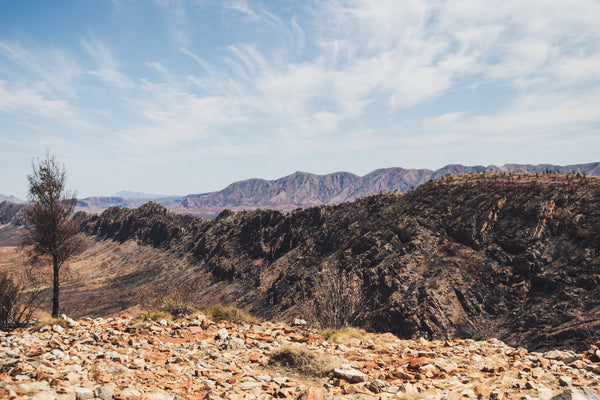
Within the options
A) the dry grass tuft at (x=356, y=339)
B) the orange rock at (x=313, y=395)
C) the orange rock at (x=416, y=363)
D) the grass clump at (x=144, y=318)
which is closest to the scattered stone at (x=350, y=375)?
the orange rock at (x=313, y=395)

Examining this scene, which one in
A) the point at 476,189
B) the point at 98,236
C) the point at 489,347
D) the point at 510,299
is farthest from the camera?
the point at 98,236

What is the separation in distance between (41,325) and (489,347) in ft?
44.7

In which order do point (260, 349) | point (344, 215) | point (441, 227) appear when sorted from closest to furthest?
point (260, 349) → point (441, 227) → point (344, 215)

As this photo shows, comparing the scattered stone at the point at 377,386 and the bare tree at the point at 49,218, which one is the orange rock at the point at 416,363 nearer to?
the scattered stone at the point at 377,386

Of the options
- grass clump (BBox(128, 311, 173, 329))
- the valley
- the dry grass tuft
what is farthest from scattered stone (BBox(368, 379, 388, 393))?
the valley

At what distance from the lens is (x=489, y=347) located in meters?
9.16

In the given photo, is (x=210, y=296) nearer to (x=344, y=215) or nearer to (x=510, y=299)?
(x=344, y=215)

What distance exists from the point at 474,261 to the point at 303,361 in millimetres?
25641

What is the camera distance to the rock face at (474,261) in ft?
68.7

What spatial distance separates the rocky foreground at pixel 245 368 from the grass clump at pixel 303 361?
0.11m

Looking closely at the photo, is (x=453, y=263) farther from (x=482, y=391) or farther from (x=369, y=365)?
(x=482, y=391)

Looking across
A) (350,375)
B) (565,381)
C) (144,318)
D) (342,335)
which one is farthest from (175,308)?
(565,381)

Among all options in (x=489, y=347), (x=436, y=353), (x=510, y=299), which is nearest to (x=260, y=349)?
(x=436, y=353)

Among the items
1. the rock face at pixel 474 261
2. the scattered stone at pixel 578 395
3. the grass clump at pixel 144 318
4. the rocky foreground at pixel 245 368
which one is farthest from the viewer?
the rock face at pixel 474 261
